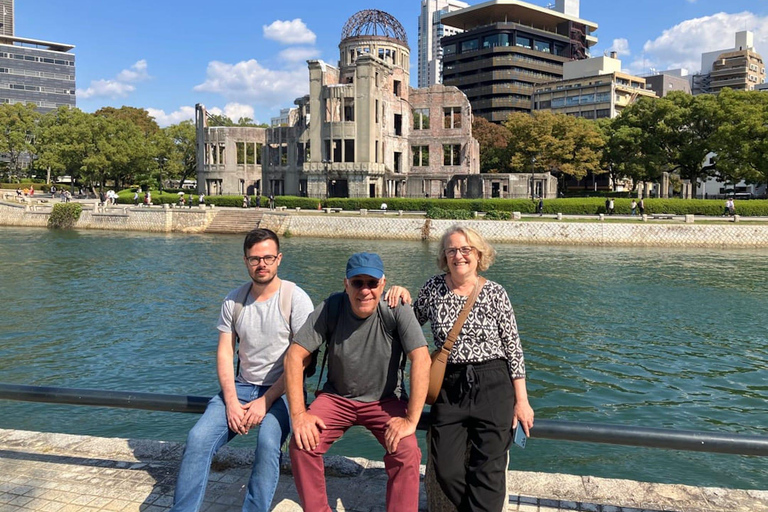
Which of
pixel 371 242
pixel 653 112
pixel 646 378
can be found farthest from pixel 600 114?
pixel 646 378

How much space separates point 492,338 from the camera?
5.25 meters

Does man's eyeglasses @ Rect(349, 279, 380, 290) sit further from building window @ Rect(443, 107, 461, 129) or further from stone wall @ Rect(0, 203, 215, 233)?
building window @ Rect(443, 107, 461, 129)

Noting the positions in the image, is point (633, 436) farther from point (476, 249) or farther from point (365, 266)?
point (365, 266)

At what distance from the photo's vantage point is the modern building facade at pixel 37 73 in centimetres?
13325

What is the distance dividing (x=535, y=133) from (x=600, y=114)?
47019 millimetres

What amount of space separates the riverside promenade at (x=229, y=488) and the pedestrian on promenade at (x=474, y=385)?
1.96ft

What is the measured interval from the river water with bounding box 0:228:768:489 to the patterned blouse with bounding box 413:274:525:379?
19.1 feet

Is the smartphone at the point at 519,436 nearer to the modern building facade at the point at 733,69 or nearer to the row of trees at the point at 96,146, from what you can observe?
the row of trees at the point at 96,146

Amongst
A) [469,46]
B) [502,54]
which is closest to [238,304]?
[502,54]

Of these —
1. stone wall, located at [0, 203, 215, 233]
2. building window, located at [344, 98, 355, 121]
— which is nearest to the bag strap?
stone wall, located at [0, 203, 215, 233]

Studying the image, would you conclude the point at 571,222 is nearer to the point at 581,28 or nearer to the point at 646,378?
the point at 646,378

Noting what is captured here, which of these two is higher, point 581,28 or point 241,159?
point 581,28

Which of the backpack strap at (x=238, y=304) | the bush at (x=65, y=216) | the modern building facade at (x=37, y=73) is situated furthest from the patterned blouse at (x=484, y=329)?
the modern building facade at (x=37, y=73)

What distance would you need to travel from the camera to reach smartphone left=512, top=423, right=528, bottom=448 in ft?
16.4
